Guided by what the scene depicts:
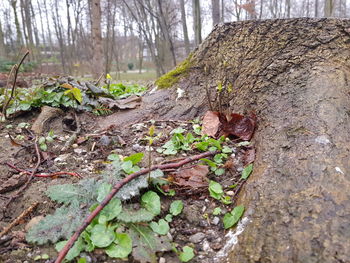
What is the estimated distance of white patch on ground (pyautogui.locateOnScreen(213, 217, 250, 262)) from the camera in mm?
1302

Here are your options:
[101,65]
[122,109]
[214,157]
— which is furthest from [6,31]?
[214,157]

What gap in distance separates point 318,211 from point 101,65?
26.6ft

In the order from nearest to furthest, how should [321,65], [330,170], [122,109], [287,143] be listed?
[330,170] < [287,143] < [321,65] < [122,109]

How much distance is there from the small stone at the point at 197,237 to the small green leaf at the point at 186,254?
0.10 m

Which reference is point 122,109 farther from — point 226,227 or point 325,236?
point 325,236

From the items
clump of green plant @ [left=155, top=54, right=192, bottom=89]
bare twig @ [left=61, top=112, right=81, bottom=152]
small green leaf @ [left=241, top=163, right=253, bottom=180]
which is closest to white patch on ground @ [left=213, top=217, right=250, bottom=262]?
small green leaf @ [left=241, top=163, right=253, bottom=180]

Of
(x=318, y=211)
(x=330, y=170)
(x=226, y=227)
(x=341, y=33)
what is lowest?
(x=226, y=227)

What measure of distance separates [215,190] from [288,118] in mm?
718

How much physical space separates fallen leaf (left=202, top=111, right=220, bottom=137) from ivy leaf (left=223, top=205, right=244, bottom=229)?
791mm

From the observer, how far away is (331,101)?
182cm

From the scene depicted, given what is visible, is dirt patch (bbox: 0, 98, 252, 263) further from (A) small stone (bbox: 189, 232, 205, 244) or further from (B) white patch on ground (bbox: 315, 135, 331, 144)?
(B) white patch on ground (bbox: 315, 135, 331, 144)

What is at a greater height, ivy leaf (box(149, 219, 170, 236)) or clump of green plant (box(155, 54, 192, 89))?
clump of green plant (box(155, 54, 192, 89))

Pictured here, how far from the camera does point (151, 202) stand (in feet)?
4.75

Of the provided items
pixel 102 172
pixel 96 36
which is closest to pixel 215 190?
Answer: pixel 102 172
